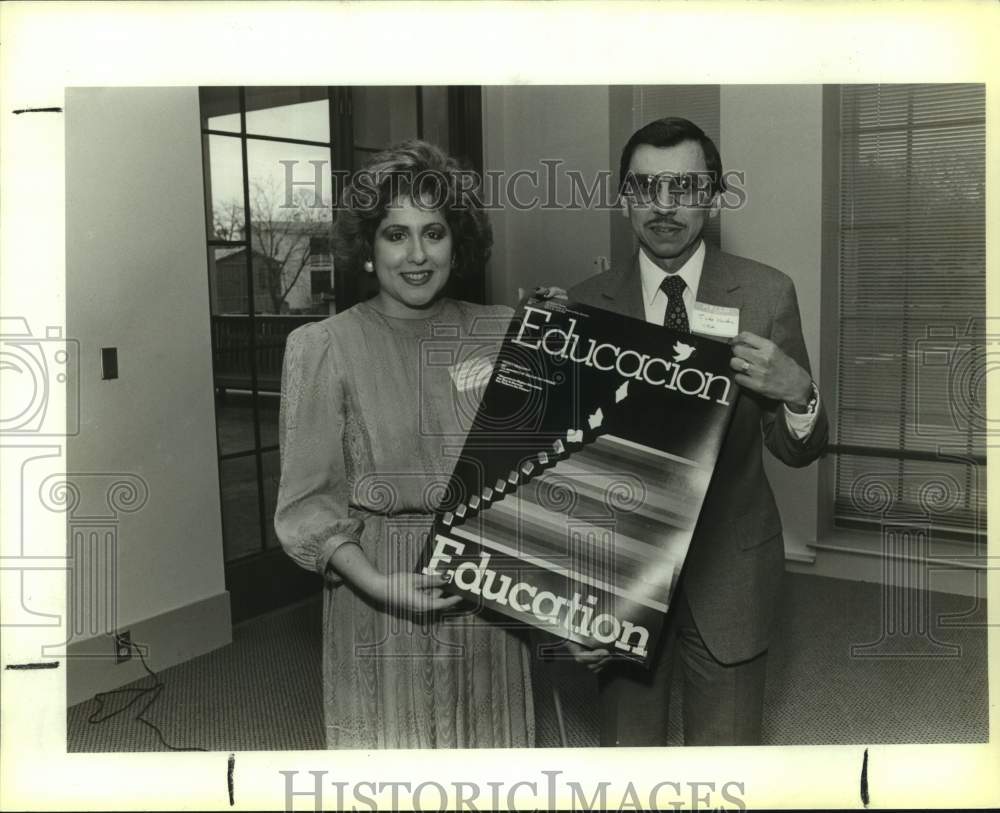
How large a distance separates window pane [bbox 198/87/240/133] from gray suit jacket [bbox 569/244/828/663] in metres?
0.96

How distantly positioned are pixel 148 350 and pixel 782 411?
1.63m

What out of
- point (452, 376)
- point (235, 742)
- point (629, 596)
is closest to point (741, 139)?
point (452, 376)

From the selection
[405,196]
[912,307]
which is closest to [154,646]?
[405,196]

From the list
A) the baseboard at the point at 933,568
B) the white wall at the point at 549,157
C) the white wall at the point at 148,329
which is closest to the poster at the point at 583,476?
the white wall at the point at 549,157

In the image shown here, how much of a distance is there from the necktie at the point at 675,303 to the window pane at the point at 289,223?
2.53 feet

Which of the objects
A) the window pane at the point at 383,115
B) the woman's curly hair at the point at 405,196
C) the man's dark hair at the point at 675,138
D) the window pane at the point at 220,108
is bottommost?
the woman's curly hair at the point at 405,196

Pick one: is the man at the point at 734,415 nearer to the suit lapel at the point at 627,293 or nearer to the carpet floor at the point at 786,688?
the suit lapel at the point at 627,293

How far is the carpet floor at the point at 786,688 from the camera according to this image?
2.01 m

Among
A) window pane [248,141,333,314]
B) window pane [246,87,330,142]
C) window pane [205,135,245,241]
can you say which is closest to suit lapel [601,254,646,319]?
window pane [248,141,333,314]

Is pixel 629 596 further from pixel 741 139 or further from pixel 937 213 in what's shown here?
pixel 937 213

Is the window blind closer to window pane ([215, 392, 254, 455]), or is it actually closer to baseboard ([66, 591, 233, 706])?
window pane ([215, 392, 254, 455])

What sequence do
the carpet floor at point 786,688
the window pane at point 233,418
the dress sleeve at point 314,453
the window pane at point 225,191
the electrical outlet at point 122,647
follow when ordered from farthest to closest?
the window pane at point 233,418
the window pane at point 225,191
the electrical outlet at point 122,647
the carpet floor at point 786,688
the dress sleeve at point 314,453

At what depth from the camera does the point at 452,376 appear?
1.70 m

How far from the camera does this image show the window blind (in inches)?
78.3
